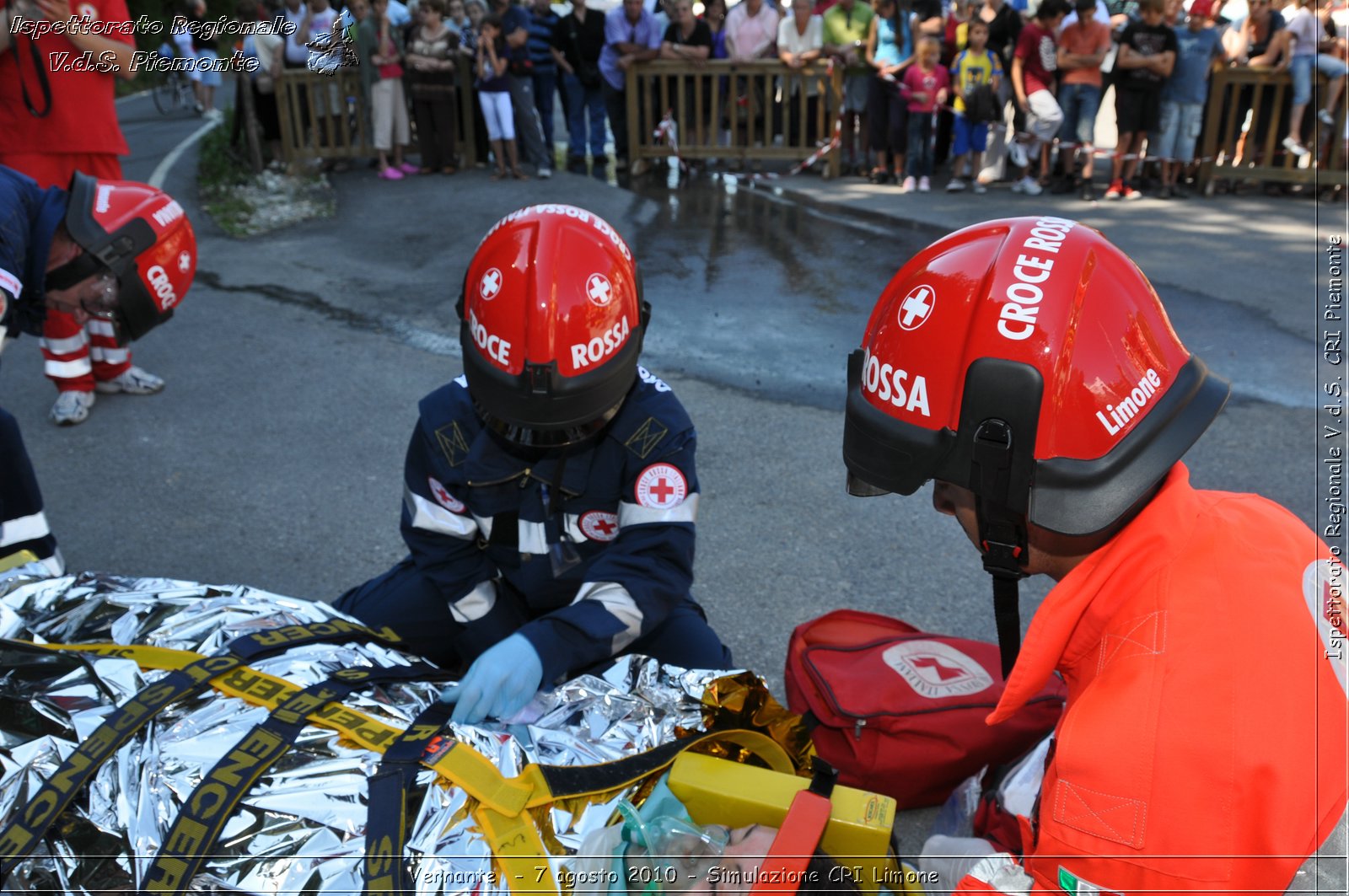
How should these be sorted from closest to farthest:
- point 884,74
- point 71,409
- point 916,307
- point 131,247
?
point 916,307, point 131,247, point 71,409, point 884,74

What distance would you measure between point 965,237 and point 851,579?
7.50 feet

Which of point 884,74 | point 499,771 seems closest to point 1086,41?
point 884,74

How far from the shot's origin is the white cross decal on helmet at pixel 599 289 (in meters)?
2.38

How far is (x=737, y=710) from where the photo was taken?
2.12m

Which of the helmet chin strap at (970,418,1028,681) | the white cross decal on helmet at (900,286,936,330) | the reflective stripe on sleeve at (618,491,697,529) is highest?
the white cross decal on helmet at (900,286,936,330)

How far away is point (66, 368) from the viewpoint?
5055 millimetres

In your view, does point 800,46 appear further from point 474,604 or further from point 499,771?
point 499,771

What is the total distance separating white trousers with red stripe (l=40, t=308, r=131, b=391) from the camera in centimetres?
496

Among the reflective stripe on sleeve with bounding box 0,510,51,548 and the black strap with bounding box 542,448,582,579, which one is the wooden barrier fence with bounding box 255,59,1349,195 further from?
the black strap with bounding box 542,448,582,579

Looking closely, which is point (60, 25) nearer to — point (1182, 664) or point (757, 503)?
point (757, 503)

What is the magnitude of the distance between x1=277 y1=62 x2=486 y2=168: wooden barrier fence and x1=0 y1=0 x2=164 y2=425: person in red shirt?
6.23 metres

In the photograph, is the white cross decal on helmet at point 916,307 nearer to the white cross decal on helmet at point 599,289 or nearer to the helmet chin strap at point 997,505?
the helmet chin strap at point 997,505

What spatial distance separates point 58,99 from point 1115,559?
16.3 ft

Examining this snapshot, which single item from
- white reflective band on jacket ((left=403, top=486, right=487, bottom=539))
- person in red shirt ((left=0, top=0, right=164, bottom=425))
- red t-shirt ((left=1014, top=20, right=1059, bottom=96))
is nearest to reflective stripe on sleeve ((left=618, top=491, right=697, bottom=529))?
white reflective band on jacket ((left=403, top=486, right=487, bottom=539))
